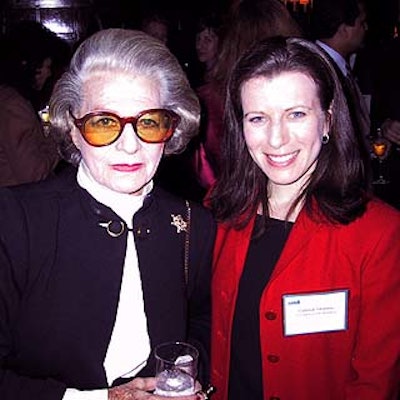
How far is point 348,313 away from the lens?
200 cm

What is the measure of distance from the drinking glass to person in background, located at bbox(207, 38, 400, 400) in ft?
1.00

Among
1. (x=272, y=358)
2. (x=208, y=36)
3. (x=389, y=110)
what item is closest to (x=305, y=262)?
(x=272, y=358)

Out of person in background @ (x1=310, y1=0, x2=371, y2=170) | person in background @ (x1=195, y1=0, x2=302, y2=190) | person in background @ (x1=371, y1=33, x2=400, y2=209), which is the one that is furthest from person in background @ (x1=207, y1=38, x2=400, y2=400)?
person in background @ (x1=310, y1=0, x2=371, y2=170)

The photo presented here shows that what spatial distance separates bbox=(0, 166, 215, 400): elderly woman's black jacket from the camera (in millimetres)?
1700

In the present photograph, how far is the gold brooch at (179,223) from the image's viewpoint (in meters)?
2.04

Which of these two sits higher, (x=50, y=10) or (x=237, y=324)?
(x=50, y=10)

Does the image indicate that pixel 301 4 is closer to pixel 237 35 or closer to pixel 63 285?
pixel 237 35

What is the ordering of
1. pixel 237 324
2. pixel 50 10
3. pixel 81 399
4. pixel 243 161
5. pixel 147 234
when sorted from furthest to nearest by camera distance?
pixel 50 10 < pixel 243 161 < pixel 237 324 < pixel 147 234 < pixel 81 399

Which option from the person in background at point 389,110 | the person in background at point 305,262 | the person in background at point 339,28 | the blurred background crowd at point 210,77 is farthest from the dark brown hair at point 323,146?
the person in background at point 339,28

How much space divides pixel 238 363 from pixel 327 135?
0.87 meters

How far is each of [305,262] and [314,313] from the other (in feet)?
0.56

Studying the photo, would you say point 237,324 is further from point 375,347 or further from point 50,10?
point 50,10

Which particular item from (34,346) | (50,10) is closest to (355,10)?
(34,346)

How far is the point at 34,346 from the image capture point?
175 cm
